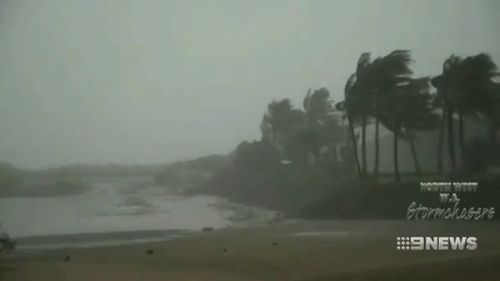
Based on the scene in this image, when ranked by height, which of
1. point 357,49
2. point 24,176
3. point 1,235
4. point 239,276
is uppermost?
point 357,49

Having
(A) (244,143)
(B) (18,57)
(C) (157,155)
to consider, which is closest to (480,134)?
(A) (244,143)

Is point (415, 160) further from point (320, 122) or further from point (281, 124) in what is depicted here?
point (281, 124)

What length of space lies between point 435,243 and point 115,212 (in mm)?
1182

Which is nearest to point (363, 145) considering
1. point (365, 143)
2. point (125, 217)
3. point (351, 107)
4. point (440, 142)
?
point (365, 143)

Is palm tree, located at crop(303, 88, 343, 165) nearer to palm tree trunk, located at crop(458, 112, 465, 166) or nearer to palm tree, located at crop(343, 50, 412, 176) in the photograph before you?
palm tree, located at crop(343, 50, 412, 176)

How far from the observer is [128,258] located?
7.09 ft

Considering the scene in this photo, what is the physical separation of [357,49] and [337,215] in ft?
2.03

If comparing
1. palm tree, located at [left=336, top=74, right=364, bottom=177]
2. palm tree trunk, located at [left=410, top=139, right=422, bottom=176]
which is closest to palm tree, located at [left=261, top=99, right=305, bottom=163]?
palm tree, located at [left=336, top=74, right=364, bottom=177]

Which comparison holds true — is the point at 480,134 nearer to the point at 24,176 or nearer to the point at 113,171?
the point at 113,171

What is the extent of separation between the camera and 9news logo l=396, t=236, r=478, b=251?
7.14 ft

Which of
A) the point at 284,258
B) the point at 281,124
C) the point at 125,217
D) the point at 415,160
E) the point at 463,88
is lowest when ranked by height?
the point at 284,258

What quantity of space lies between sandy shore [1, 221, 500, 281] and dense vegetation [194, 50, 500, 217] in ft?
0.27

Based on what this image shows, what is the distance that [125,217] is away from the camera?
7.15 ft

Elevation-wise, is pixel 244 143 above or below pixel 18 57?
below
